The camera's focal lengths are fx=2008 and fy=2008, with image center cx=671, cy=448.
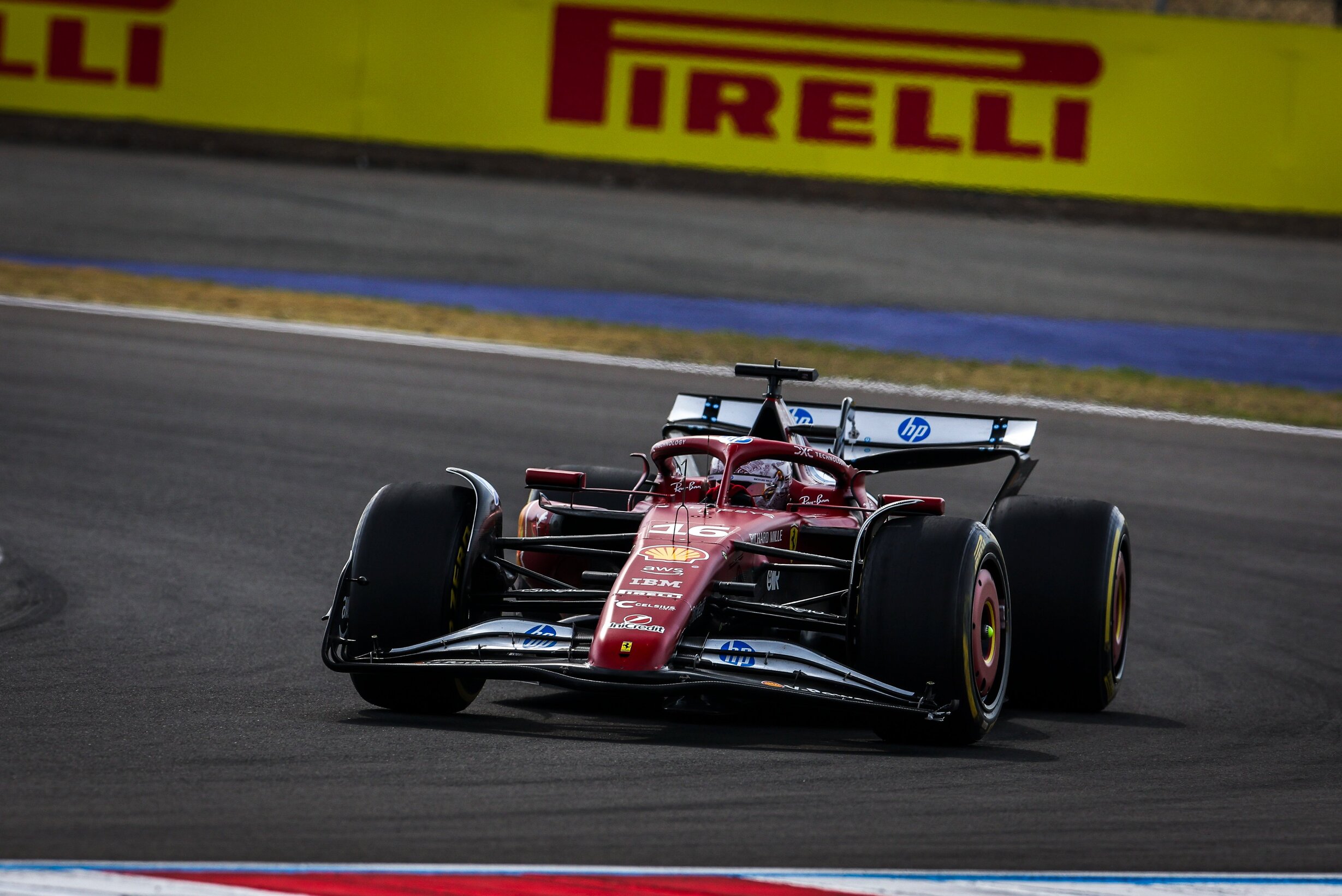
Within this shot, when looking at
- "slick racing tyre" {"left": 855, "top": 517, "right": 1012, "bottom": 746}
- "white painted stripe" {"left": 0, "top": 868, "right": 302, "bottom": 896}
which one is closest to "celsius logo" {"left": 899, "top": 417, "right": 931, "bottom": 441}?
"slick racing tyre" {"left": 855, "top": 517, "right": 1012, "bottom": 746}

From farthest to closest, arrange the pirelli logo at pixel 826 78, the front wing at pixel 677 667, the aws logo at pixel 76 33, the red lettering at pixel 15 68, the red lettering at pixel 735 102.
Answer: the red lettering at pixel 15 68
the aws logo at pixel 76 33
the red lettering at pixel 735 102
the pirelli logo at pixel 826 78
the front wing at pixel 677 667

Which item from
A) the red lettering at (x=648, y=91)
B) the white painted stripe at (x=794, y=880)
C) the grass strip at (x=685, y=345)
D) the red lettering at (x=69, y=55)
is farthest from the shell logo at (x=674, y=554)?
the red lettering at (x=69, y=55)

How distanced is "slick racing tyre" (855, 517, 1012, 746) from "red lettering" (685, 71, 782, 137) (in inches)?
606

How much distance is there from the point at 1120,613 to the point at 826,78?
14.1 metres

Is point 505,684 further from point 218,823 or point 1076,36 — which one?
point 1076,36

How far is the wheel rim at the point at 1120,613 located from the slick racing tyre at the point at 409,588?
2778 mm

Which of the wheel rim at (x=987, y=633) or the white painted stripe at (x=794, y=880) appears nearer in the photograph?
the white painted stripe at (x=794, y=880)

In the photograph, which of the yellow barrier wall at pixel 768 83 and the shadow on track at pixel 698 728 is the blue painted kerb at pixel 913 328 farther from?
the shadow on track at pixel 698 728

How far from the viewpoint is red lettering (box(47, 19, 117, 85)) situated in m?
22.2

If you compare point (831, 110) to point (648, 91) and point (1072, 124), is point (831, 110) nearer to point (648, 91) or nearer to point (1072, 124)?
point (648, 91)

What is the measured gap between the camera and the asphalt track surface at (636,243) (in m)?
19.2

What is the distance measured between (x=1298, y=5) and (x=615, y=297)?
47.1 ft

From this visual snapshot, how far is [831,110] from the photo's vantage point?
2192cm

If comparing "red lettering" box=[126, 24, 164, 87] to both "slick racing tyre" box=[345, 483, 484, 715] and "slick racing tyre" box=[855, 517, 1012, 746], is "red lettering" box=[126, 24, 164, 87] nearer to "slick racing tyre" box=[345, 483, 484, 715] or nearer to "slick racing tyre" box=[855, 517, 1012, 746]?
"slick racing tyre" box=[345, 483, 484, 715]
